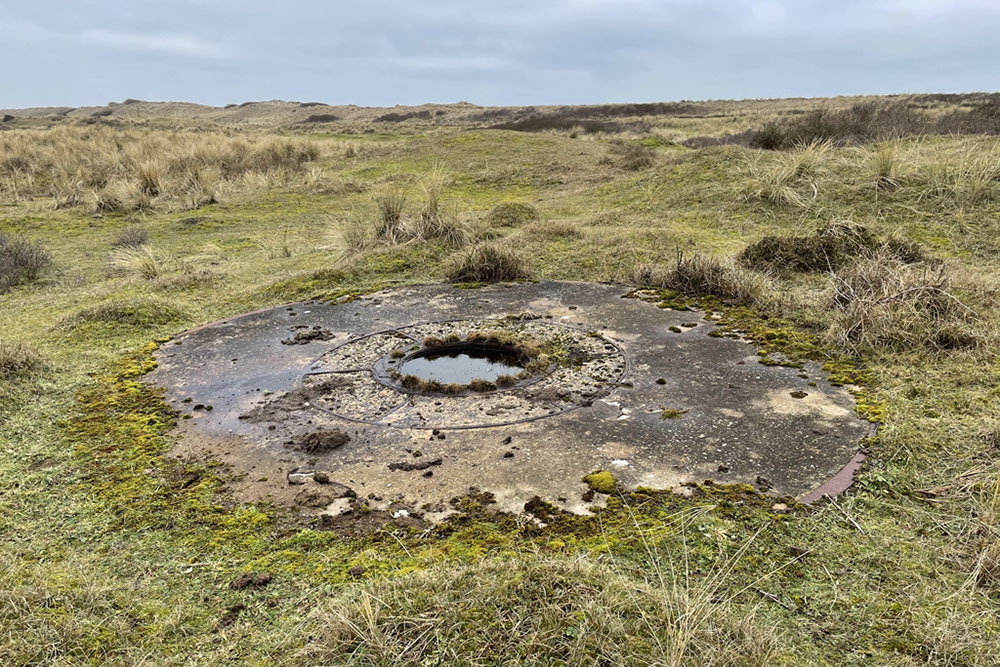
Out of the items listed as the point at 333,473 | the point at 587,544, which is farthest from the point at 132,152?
the point at 587,544

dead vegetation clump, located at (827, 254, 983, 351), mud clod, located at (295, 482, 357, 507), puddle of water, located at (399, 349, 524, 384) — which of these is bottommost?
mud clod, located at (295, 482, 357, 507)

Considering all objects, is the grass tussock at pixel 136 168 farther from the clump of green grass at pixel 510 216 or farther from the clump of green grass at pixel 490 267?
the clump of green grass at pixel 490 267

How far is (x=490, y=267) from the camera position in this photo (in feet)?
20.3

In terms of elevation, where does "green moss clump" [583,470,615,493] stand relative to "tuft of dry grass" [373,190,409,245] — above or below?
below

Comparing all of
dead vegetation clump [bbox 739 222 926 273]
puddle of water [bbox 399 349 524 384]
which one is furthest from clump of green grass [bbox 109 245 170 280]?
dead vegetation clump [bbox 739 222 926 273]

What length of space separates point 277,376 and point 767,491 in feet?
9.56

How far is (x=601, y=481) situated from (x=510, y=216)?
6.47 meters

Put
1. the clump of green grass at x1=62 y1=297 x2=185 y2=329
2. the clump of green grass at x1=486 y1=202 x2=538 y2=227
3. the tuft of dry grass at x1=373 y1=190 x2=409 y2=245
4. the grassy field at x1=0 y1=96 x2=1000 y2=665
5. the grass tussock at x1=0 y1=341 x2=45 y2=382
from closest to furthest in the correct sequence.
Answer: the grassy field at x1=0 y1=96 x2=1000 y2=665
the grass tussock at x1=0 y1=341 x2=45 y2=382
the clump of green grass at x1=62 y1=297 x2=185 y2=329
the tuft of dry grass at x1=373 y1=190 x2=409 y2=245
the clump of green grass at x1=486 y1=202 x2=538 y2=227

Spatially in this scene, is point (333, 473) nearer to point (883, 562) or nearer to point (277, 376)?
point (277, 376)

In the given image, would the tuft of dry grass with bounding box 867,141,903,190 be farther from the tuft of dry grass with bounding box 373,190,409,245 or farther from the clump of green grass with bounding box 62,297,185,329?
the clump of green grass with bounding box 62,297,185,329

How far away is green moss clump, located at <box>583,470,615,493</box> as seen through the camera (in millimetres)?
2713

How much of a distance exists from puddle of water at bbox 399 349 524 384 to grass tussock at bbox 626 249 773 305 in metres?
1.95

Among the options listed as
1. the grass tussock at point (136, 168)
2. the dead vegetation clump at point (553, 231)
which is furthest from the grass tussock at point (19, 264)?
the dead vegetation clump at point (553, 231)

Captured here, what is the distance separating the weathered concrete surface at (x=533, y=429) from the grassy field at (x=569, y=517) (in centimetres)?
18
